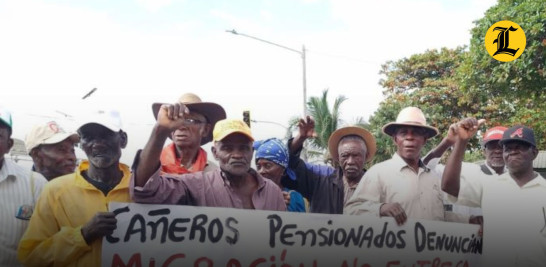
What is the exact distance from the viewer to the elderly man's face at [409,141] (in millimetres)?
3375

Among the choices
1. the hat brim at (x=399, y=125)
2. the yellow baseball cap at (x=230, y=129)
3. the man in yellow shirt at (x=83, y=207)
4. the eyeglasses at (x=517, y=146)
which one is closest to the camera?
the man in yellow shirt at (x=83, y=207)

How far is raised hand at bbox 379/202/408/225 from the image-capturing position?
3190mm

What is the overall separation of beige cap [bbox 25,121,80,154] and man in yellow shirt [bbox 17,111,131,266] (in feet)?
1.80

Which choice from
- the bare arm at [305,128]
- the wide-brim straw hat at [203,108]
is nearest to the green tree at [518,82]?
the bare arm at [305,128]

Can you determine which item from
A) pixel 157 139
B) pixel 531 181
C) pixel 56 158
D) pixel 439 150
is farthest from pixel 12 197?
pixel 531 181

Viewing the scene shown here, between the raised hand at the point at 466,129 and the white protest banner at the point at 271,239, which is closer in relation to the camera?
the white protest banner at the point at 271,239

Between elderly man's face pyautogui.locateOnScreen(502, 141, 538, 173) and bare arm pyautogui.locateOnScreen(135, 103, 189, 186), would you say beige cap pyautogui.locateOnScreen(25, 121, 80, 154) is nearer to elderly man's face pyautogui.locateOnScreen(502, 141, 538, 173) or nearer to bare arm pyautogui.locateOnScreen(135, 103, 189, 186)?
bare arm pyautogui.locateOnScreen(135, 103, 189, 186)

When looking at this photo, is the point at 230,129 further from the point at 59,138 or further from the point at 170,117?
the point at 59,138

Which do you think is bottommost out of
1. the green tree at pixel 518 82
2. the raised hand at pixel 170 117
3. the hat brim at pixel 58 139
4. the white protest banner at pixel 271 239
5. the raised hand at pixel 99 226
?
the white protest banner at pixel 271 239

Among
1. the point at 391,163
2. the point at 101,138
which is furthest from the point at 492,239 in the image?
the point at 101,138

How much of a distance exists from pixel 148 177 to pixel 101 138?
28 cm

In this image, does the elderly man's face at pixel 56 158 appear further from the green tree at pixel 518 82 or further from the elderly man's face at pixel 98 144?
the green tree at pixel 518 82

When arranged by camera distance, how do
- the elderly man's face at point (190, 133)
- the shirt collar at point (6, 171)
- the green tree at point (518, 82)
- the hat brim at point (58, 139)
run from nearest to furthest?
the shirt collar at point (6, 171), the hat brim at point (58, 139), the elderly man's face at point (190, 133), the green tree at point (518, 82)

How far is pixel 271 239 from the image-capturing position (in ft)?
9.30
